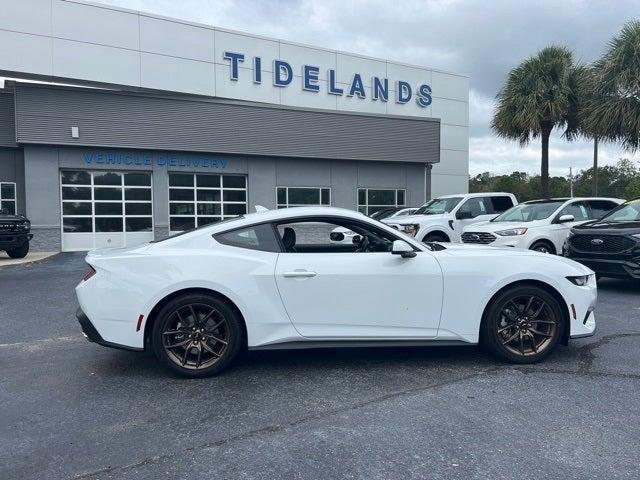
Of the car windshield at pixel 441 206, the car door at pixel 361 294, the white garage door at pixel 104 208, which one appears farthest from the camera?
the white garage door at pixel 104 208

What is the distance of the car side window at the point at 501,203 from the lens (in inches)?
542

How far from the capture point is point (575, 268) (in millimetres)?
4887

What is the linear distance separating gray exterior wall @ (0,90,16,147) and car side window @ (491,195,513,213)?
55.6ft

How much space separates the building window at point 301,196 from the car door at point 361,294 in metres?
17.4

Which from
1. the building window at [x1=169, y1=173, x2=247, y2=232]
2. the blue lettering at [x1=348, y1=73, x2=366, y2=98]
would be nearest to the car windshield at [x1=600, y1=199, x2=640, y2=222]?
the building window at [x1=169, y1=173, x2=247, y2=232]

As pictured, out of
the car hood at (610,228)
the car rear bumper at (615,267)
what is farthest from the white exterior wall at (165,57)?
the car rear bumper at (615,267)

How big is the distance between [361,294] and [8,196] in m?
19.7

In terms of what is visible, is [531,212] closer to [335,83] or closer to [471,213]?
[471,213]

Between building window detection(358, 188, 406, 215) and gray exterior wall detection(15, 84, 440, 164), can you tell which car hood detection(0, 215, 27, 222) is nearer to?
gray exterior wall detection(15, 84, 440, 164)

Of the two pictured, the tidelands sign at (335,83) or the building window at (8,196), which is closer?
the building window at (8,196)

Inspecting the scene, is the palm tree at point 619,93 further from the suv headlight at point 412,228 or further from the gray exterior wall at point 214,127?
the suv headlight at point 412,228

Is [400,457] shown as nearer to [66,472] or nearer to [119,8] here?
[66,472]

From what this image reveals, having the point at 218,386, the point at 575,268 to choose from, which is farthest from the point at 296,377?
the point at 575,268

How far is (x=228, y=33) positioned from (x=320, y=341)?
66.2 ft
